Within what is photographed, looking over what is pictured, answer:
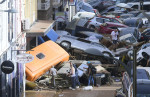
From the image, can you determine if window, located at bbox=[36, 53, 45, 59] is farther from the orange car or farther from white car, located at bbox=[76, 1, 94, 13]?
white car, located at bbox=[76, 1, 94, 13]

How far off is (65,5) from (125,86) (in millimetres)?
30523

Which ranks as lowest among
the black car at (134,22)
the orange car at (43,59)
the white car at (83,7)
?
the orange car at (43,59)

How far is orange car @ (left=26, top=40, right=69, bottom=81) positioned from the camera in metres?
22.5

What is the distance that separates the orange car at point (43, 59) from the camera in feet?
73.8

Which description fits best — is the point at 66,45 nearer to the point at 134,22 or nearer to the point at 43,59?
the point at 43,59

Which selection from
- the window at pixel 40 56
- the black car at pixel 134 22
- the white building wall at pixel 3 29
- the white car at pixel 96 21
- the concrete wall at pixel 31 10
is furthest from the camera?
the black car at pixel 134 22

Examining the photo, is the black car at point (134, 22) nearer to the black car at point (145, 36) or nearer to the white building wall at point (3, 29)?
the black car at point (145, 36)

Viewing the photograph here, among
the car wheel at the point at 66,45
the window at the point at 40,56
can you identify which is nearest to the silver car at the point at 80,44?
the car wheel at the point at 66,45

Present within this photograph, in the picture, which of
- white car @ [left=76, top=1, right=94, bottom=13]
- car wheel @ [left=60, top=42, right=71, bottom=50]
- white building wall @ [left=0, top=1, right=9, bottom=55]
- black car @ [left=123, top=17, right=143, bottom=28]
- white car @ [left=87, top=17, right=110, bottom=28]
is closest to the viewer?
white building wall @ [left=0, top=1, right=9, bottom=55]

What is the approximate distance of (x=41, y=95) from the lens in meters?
20.6

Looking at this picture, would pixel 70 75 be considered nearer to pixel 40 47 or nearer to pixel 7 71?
pixel 40 47

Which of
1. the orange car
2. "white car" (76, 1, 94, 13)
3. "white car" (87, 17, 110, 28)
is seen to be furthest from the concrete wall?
"white car" (76, 1, 94, 13)

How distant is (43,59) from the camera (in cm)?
2386

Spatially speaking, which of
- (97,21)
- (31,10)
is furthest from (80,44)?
(97,21)
